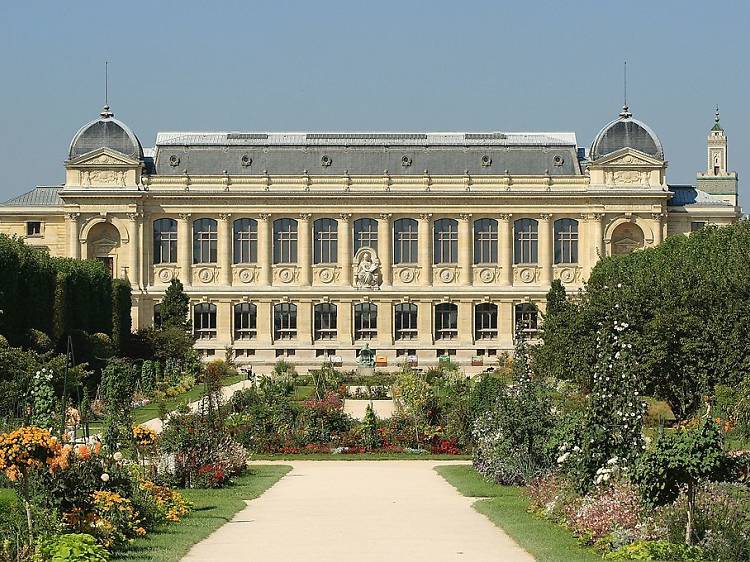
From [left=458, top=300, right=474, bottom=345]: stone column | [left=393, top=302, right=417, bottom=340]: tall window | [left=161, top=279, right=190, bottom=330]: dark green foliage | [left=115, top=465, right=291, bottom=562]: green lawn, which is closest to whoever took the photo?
[left=115, top=465, right=291, bottom=562]: green lawn

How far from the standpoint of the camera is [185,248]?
98.7 metres

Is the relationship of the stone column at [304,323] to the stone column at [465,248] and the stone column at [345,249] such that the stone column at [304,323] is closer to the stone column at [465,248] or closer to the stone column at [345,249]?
the stone column at [345,249]

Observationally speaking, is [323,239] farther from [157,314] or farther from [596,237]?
[596,237]

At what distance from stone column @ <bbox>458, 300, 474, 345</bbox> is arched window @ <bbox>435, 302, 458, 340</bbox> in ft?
1.16

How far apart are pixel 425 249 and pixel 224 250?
11465 millimetres

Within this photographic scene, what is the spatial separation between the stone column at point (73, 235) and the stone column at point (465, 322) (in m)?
21.7

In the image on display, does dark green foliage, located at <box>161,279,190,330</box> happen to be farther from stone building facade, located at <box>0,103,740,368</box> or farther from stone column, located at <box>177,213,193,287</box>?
stone column, located at <box>177,213,193,287</box>

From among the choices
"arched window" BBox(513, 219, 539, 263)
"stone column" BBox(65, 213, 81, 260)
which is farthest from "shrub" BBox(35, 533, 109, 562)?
"arched window" BBox(513, 219, 539, 263)

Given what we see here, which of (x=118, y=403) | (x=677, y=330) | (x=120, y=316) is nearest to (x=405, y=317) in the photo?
(x=120, y=316)

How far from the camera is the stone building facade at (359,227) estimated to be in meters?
98.1

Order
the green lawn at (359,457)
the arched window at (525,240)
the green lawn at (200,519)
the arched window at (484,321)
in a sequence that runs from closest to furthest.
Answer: the green lawn at (200,519) → the green lawn at (359,457) → the arched window at (484,321) → the arched window at (525,240)

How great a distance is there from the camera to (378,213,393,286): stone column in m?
99.5

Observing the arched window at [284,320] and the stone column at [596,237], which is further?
the arched window at [284,320]

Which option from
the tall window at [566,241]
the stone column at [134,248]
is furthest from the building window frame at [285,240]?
the tall window at [566,241]
